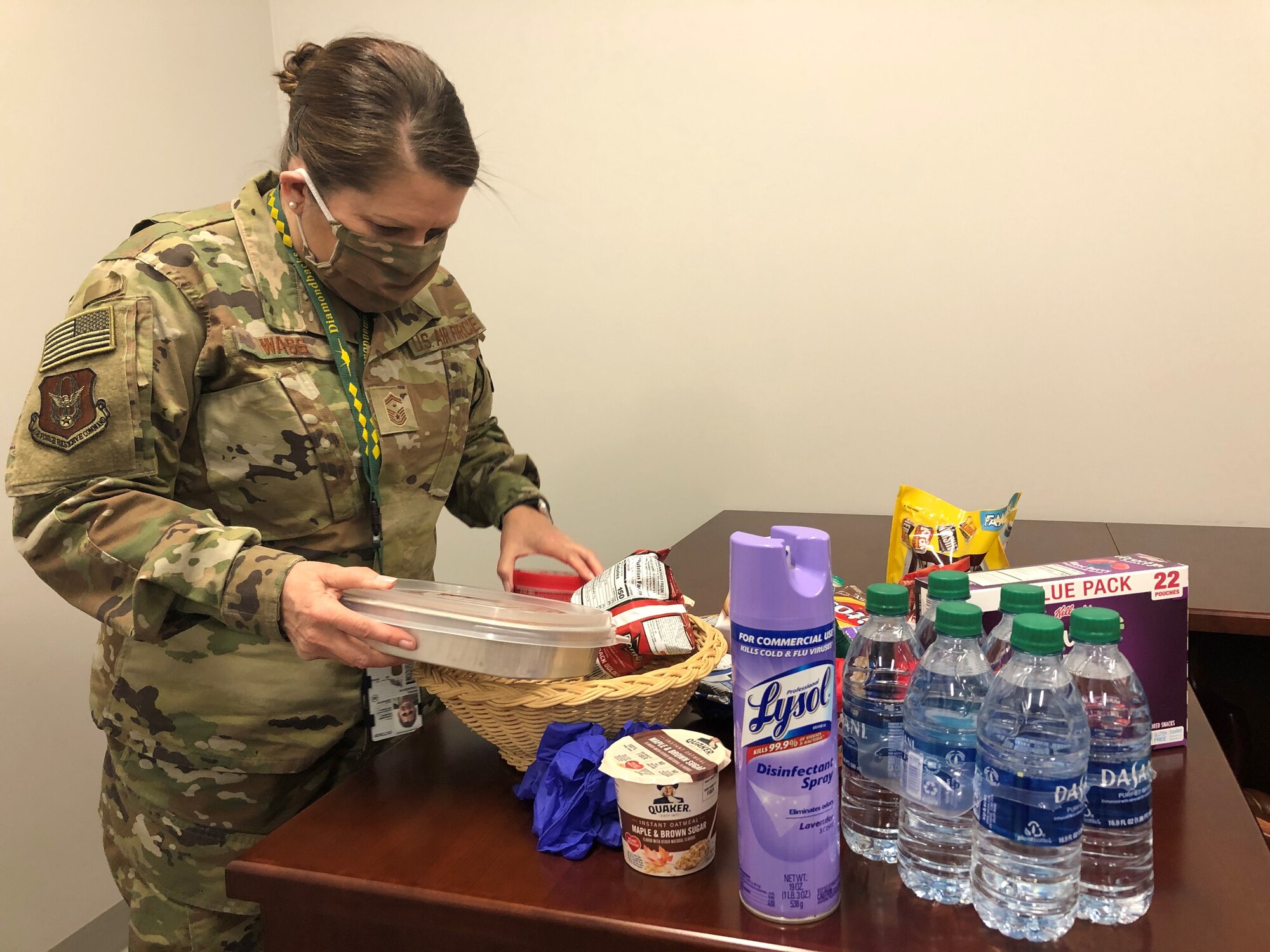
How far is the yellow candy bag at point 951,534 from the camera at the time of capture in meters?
1.21

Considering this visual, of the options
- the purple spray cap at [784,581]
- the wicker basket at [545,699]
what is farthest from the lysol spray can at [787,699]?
the wicker basket at [545,699]

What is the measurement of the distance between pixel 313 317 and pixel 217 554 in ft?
1.21

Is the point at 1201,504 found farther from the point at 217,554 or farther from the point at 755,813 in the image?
the point at 217,554

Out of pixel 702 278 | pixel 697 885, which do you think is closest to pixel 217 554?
pixel 697 885

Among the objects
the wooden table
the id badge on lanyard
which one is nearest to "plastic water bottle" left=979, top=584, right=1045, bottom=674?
the wooden table

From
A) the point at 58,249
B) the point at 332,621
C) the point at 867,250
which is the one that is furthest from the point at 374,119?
the point at 867,250

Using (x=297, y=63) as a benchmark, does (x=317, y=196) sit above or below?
below

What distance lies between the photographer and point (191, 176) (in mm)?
2223

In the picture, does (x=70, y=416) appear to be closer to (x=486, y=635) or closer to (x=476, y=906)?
(x=486, y=635)

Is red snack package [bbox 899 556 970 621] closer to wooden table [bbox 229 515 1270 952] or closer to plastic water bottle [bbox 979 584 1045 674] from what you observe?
plastic water bottle [bbox 979 584 1045 674]

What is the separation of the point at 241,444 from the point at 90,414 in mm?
165

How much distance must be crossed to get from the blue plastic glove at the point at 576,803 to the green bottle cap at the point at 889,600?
27 centimetres

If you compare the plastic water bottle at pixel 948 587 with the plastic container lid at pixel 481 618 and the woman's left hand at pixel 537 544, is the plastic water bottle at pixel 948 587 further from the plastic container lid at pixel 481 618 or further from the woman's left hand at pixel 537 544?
the woman's left hand at pixel 537 544

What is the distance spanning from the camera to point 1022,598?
28.1 inches
